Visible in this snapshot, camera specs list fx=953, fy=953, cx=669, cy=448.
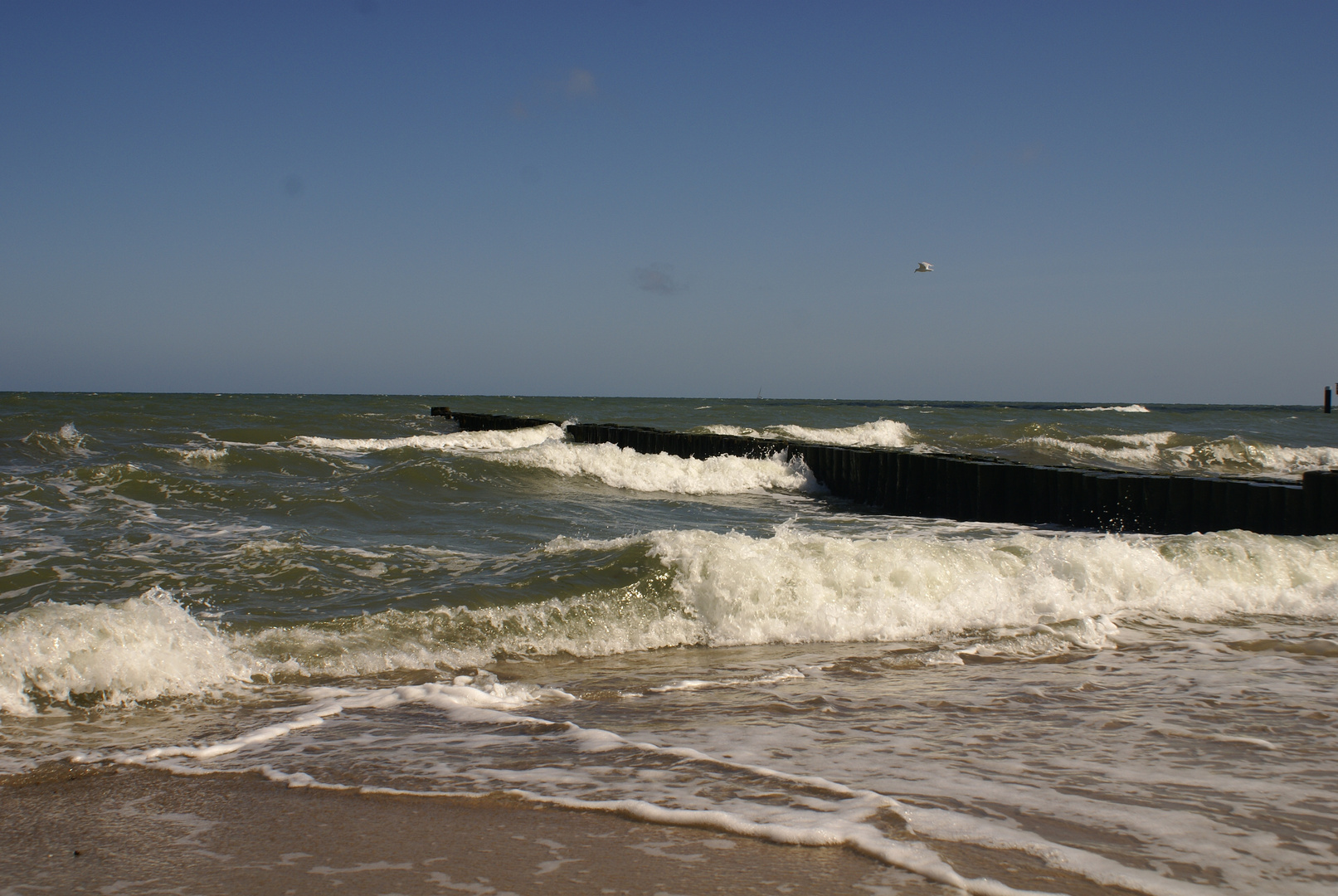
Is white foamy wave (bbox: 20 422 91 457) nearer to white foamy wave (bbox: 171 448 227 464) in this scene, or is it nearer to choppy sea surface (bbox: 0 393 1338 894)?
white foamy wave (bbox: 171 448 227 464)

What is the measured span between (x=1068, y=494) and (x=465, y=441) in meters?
18.0

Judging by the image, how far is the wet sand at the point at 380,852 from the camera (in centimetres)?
238

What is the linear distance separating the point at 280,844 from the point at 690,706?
74.7 inches

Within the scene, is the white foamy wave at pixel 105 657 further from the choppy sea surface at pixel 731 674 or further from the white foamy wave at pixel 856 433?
the white foamy wave at pixel 856 433

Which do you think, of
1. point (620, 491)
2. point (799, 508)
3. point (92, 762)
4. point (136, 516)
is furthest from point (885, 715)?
point (620, 491)

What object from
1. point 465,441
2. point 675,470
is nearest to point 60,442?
point 465,441

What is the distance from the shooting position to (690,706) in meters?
4.16

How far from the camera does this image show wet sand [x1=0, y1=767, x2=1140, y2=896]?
2385 mm

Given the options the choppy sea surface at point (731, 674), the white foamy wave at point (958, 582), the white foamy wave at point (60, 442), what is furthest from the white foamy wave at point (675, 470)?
the white foamy wave at point (958, 582)

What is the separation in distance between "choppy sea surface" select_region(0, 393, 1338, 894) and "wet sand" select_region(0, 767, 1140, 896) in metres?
0.12

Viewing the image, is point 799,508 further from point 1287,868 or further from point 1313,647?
point 1287,868

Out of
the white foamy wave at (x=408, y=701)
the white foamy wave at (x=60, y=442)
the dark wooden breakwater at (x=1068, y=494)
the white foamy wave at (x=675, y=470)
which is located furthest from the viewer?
the white foamy wave at (x=60, y=442)

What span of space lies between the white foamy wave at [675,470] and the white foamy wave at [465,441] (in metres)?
7.31

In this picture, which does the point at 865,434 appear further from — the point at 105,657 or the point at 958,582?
the point at 105,657
